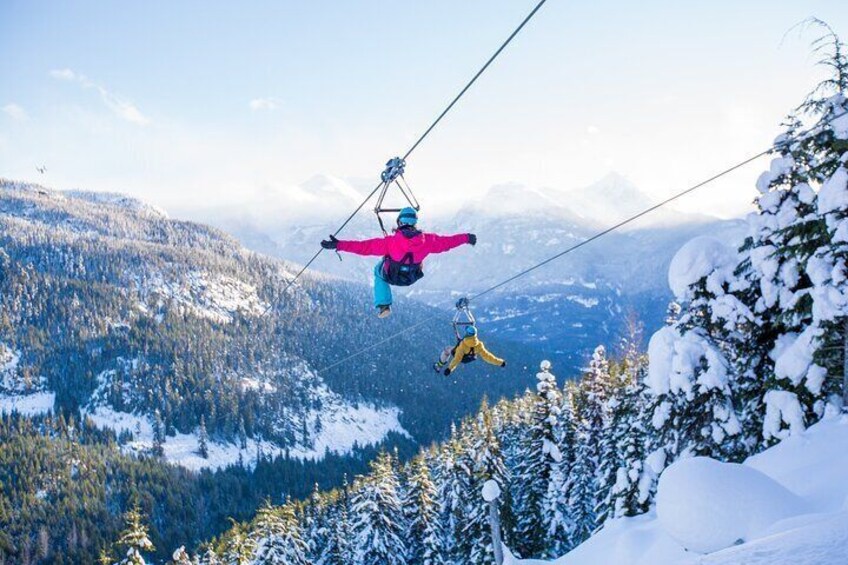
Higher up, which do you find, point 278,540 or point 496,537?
point 278,540

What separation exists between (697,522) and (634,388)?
60.8ft

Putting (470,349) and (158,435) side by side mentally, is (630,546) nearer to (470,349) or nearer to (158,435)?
(470,349)

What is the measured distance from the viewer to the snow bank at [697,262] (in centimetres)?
1092

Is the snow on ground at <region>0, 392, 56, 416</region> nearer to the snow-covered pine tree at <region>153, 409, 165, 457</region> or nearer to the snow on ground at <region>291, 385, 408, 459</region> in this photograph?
the snow-covered pine tree at <region>153, 409, 165, 457</region>

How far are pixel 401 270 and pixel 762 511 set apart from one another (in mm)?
6580

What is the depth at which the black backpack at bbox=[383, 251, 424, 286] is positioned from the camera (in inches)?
394

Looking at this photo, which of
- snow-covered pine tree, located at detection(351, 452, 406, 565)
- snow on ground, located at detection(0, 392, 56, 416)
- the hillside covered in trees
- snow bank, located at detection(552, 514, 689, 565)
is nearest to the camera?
snow bank, located at detection(552, 514, 689, 565)

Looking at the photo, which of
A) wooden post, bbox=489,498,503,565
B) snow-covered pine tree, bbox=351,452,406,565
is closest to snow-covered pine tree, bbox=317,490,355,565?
snow-covered pine tree, bbox=351,452,406,565

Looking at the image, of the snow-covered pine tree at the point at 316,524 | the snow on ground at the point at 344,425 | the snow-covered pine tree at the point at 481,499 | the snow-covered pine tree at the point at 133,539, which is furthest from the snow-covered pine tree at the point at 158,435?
the snow-covered pine tree at the point at 481,499

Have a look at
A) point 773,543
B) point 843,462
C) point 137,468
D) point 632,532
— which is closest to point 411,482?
point 632,532

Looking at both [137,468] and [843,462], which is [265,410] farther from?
[843,462]

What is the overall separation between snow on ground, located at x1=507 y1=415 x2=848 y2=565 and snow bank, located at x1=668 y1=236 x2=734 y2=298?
11.1ft

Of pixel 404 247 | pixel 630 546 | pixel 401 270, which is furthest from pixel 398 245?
pixel 630 546

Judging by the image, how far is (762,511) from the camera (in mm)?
5465
